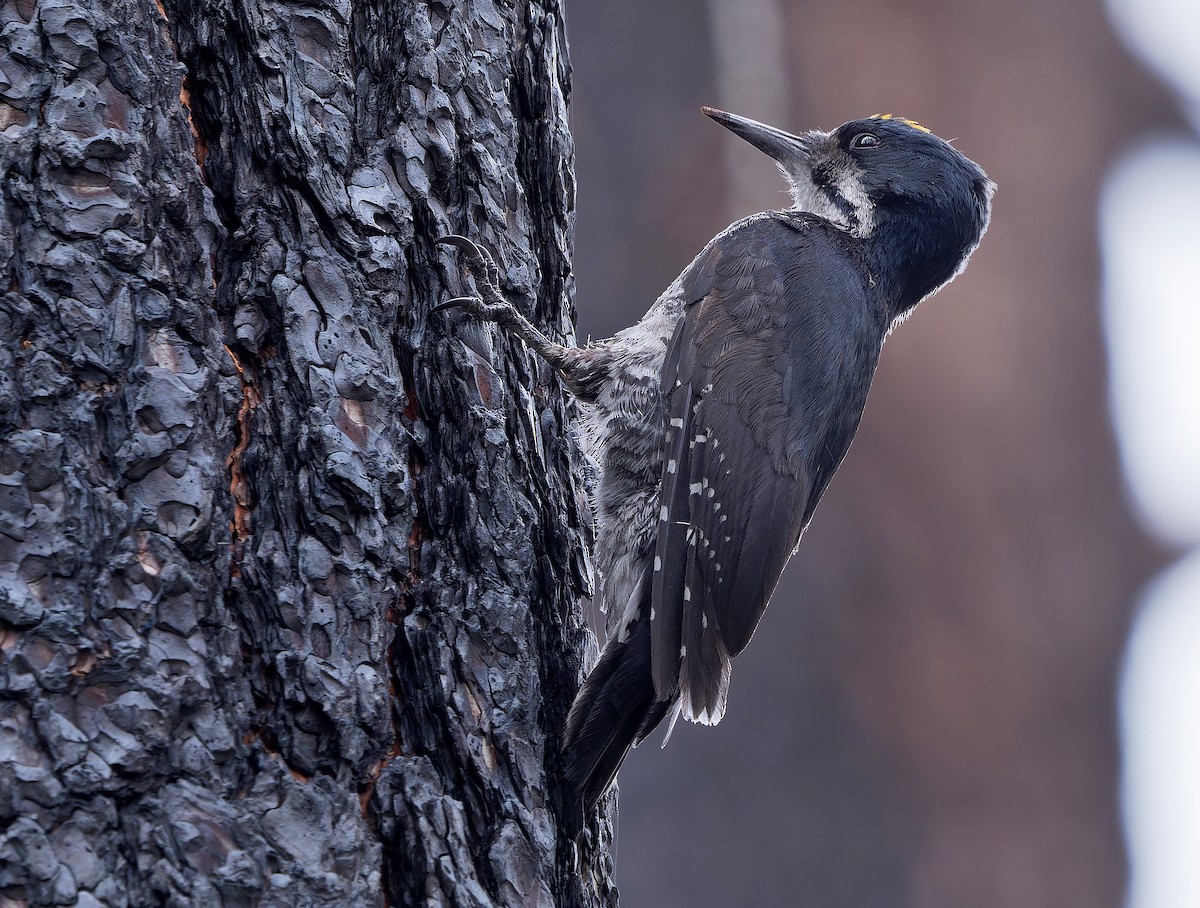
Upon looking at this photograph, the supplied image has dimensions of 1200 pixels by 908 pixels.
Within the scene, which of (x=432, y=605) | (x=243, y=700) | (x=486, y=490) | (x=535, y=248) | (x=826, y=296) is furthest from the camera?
(x=826, y=296)

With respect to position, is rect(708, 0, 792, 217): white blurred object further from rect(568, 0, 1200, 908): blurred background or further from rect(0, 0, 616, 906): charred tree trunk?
rect(0, 0, 616, 906): charred tree trunk

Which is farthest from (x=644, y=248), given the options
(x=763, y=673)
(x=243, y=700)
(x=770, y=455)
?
(x=243, y=700)

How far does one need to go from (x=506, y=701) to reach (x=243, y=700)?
41cm

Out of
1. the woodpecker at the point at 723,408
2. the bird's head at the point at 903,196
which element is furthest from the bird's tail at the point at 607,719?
the bird's head at the point at 903,196

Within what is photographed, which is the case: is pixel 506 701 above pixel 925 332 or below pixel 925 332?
below

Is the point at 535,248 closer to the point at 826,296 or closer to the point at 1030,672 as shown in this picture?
the point at 826,296

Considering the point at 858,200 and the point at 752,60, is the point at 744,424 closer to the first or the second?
the point at 858,200

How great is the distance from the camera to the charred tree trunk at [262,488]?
4.20ft

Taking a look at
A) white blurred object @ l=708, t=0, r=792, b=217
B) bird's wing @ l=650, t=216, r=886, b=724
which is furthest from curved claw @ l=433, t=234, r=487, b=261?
white blurred object @ l=708, t=0, r=792, b=217

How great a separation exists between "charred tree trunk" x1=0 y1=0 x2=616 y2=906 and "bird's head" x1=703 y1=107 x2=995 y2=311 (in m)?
1.47

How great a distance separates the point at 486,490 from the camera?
5.65 ft

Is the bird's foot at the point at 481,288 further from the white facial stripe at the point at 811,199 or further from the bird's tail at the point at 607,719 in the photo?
the white facial stripe at the point at 811,199

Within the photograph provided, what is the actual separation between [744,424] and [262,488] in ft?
3.87

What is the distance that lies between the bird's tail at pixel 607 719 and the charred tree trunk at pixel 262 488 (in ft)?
0.14
